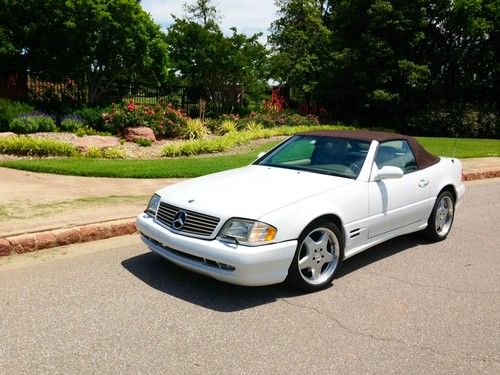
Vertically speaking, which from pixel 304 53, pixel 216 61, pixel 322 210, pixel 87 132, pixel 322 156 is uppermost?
pixel 304 53

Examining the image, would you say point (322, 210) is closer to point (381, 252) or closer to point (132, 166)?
point (381, 252)

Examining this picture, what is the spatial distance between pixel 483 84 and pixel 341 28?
7657mm

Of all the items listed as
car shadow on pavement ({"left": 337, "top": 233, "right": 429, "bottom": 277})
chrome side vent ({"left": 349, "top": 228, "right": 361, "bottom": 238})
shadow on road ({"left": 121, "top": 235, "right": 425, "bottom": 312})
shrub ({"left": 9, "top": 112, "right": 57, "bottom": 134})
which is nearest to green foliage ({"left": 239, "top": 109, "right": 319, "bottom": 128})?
shrub ({"left": 9, "top": 112, "right": 57, "bottom": 134})

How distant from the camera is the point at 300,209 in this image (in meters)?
4.22

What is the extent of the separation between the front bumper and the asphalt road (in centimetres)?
26

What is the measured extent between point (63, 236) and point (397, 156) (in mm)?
3930

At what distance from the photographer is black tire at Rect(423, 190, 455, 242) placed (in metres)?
5.98

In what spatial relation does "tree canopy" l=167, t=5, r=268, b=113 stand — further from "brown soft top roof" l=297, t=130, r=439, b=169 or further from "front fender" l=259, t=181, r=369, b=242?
"front fender" l=259, t=181, r=369, b=242

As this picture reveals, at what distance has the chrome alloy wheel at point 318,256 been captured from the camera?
434 centimetres

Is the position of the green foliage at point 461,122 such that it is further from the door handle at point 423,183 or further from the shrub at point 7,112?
the door handle at point 423,183

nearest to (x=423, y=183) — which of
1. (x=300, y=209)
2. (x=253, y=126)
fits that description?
(x=300, y=209)

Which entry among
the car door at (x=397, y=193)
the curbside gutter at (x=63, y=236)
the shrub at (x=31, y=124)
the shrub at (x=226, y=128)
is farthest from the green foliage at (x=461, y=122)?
the curbside gutter at (x=63, y=236)

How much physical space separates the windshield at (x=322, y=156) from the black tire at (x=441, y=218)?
1.41 metres

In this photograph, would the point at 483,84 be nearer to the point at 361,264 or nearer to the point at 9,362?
the point at 361,264
